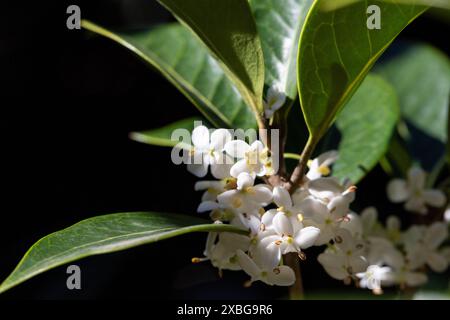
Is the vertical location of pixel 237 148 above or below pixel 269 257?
above

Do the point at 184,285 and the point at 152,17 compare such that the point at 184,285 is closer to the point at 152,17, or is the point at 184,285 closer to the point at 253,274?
the point at 253,274

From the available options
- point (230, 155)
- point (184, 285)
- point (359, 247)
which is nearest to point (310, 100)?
point (230, 155)

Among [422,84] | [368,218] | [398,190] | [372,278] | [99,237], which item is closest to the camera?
[99,237]

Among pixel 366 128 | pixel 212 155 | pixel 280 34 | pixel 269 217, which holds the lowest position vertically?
pixel 269 217

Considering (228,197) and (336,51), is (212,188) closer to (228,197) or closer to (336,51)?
(228,197)

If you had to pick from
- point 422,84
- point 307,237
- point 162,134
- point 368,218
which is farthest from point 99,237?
point 422,84

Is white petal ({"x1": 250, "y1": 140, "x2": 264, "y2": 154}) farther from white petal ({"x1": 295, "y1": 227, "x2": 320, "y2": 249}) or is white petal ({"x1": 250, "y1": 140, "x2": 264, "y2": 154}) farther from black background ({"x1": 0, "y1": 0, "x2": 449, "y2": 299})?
black background ({"x1": 0, "y1": 0, "x2": 449, "y2": 299})

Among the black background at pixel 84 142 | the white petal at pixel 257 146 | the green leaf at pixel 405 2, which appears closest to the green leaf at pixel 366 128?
the white petal at pixel 257 146
